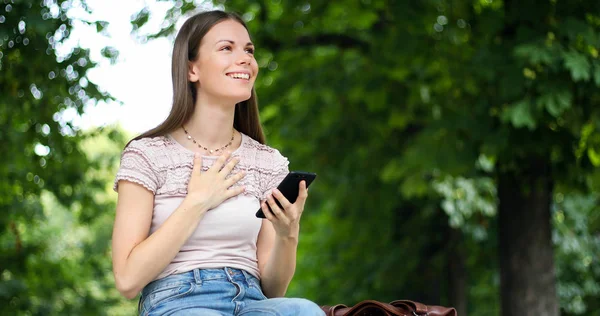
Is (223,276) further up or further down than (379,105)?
further up

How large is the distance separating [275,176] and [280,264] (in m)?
0.34

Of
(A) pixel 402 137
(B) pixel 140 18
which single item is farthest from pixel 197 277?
(A) pixel 402 137

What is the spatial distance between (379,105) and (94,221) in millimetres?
4041

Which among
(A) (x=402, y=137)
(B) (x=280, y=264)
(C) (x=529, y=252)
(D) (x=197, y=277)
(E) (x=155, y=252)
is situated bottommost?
(C) (x=529, y=252)

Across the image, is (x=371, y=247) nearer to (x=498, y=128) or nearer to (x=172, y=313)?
(x=498, y=128)

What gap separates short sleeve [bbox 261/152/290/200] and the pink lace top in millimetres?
81

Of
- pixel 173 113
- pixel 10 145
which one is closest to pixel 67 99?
pixel 10 145

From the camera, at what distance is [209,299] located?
9.93ft

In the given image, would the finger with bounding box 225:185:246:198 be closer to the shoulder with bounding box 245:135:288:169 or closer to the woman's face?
the shoulder with bounding box 245:135:288:169

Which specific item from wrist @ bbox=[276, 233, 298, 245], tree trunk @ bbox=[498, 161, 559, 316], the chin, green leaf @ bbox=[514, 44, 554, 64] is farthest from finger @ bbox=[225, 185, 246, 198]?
tree trunk @ bbox=[498, 161, 559, 316]

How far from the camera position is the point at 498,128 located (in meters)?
7.51

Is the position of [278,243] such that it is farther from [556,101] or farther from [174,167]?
[556,101]

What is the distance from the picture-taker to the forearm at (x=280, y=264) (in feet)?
10.8

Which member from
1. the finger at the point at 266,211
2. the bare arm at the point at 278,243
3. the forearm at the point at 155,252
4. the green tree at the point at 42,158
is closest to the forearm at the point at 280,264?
the bare arm at the point at 278,243
